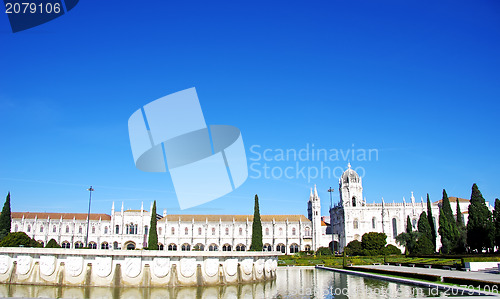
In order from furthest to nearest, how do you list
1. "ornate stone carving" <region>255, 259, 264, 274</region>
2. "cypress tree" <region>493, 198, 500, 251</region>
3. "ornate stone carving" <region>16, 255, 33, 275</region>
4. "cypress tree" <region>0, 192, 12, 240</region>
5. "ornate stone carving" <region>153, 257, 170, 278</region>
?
"cypress tree" <region>0, 192, 12, 240</region> → "cypress tree" <region>493, 198, 500, 251</region> → "ornate stone carving" <region>255, 259, 264, 274</region> → "ornate stone carving" <region>16, 255, 33, 275</region> → "ornate stone carving" <region>153, 257, 170, 278</region>

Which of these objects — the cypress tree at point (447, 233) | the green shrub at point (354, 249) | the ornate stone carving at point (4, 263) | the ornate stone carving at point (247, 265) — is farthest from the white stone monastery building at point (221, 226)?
the ornate stone carving at point (4, 263)

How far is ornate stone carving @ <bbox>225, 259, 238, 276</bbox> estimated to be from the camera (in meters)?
23.7

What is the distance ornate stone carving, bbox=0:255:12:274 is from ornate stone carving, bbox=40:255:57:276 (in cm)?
225

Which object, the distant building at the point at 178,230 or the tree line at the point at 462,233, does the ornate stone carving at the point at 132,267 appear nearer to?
the tree line at the point at 462,233

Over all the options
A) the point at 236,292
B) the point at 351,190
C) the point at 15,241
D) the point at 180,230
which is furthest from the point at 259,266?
the point at 180,230

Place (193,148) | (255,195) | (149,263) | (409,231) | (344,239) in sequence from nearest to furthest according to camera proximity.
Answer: (193,148) → (149,263) → (255,195) → (409,231) → (344,239)

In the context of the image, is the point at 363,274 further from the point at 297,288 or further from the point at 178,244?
the point at 178,244

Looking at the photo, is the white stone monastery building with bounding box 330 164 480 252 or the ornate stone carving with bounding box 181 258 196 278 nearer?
the ornate stone carving with bounding box 181 258 196 278

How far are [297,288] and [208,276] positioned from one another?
5035 mm

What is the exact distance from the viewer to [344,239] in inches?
2980

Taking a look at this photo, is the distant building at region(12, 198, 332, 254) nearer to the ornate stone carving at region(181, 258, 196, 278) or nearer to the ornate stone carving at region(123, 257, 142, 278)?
the ornate stone carving at region(181, 258, 196, 278)

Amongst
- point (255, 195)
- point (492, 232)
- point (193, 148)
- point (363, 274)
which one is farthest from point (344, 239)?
point (193, 148)

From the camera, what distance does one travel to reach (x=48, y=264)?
75.0 feet

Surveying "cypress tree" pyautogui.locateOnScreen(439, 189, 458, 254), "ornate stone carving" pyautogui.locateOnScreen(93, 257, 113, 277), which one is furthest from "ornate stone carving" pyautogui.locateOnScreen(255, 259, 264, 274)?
"cypress tree" pyautogui.locateOnScreen(439, 189, 458, 254)
